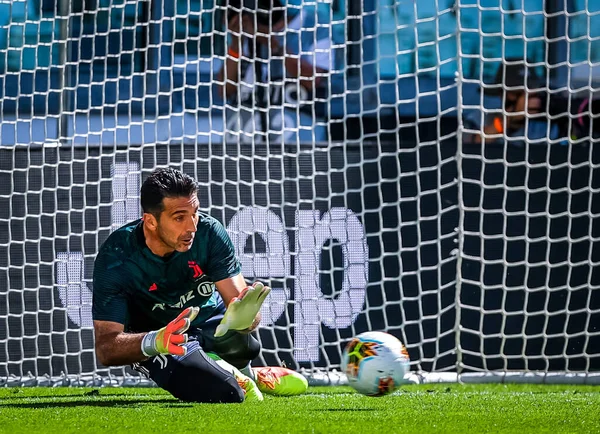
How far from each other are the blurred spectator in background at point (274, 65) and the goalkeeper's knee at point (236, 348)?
1.90 m

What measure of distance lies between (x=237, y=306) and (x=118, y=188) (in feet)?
6.94

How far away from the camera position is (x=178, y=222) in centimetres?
397

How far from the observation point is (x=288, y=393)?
468 centimetres

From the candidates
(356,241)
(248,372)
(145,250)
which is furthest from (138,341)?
(356,241)

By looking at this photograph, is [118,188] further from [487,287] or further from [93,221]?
[487,287]

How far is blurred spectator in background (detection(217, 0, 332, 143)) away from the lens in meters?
6.20

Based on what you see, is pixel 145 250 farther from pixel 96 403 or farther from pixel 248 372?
pixel 248 372

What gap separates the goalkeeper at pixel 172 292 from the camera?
3.86 meters

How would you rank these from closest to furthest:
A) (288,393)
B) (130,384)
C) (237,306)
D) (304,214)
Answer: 1. (237,306)
2. (288,393)
3. (130,384)
4. (304,214)

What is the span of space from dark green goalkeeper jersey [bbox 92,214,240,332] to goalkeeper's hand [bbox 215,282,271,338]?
1.32 feet

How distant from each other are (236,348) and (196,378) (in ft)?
1.58

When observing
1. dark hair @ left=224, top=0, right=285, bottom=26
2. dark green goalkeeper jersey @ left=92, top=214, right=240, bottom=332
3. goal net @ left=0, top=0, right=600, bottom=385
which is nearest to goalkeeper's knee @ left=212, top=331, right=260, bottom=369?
dark green goalkeeper jersey @ left=92, top=214, right=240, bottom=332

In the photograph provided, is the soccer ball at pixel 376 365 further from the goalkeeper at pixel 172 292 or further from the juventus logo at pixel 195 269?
the juventus logo at pixel 195 269

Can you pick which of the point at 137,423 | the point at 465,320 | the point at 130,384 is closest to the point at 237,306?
the point at 137,423
